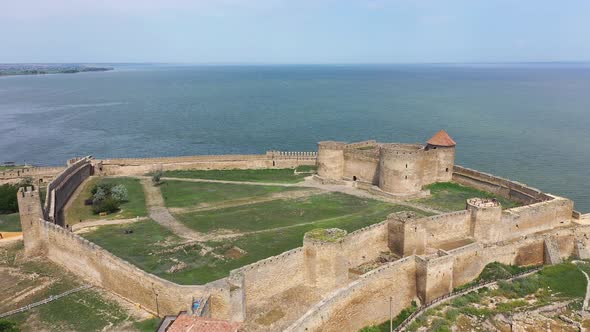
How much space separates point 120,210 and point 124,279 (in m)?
12.0

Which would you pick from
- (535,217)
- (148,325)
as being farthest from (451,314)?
(148,325)

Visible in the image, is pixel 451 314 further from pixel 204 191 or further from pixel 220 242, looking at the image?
pixel 204 191

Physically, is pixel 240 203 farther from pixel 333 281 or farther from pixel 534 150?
pixel 534 150

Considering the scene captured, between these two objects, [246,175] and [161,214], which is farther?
[246,175]

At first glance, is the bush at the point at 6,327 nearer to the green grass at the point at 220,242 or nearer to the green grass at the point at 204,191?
the green grass at the point at 220,242

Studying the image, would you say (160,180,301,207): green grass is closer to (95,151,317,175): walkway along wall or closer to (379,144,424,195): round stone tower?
(95,151,317,175): walkway along wall

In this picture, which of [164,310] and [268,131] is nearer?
[164,310]

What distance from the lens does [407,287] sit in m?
22.5

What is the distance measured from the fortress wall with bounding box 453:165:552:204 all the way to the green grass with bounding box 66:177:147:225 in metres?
23.9

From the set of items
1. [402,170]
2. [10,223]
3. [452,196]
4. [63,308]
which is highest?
[402,170]

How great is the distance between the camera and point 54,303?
64.8ft

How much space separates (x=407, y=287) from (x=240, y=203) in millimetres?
13978

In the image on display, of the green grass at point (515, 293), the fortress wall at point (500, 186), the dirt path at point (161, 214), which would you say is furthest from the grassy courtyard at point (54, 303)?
the fortress wall at point (500, 186)

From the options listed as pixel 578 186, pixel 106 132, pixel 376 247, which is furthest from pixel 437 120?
pixel 376 247
